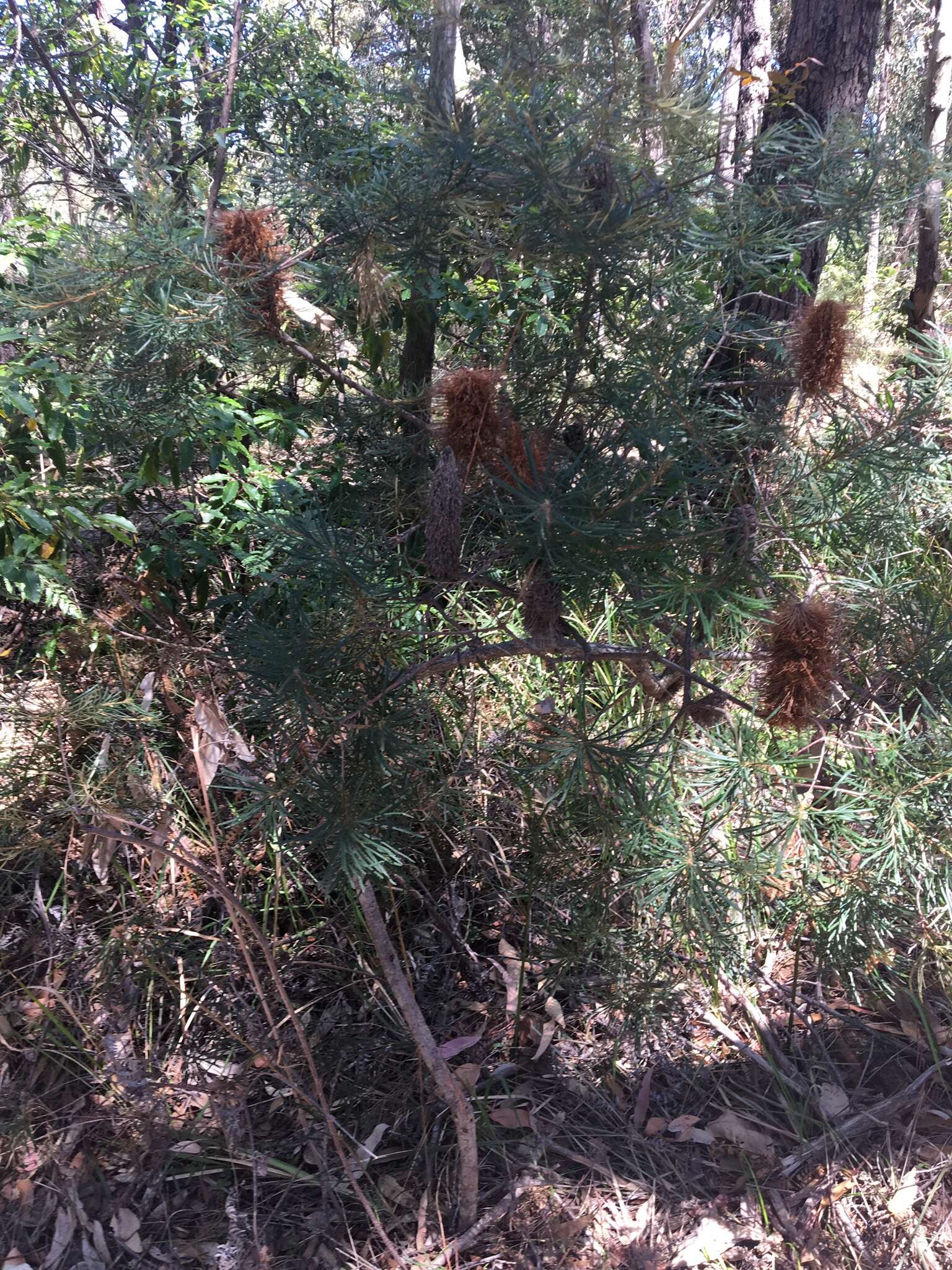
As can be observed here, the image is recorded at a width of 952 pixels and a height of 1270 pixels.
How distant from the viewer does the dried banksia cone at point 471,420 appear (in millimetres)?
1345

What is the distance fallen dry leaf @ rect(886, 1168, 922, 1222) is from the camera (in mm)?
1966

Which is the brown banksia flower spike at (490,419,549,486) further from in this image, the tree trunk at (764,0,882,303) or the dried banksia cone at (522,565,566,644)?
the tree trunk at (764,0,882,303)

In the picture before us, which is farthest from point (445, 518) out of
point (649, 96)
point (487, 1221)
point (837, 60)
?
point (837, 60)

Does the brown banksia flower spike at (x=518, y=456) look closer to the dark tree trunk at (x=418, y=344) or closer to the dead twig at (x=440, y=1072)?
the dark tree trunk at (x=418, y=344)

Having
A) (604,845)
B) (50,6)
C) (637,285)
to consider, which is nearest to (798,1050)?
(604,845)

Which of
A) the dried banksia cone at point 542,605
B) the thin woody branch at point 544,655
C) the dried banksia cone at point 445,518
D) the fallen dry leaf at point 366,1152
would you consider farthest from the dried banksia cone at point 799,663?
the fallen dry leaf at point 366,1152

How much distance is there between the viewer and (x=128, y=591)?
2367 millimetres

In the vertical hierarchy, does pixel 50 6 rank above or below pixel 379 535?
above

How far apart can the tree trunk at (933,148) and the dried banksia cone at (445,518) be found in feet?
3.45

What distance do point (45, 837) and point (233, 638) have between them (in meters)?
1.14

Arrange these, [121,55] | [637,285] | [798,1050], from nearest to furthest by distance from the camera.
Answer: [637,285] → [798,1050] → [121,55]

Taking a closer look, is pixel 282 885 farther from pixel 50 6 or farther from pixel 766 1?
pixel 766 1

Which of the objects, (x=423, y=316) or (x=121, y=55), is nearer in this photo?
(x=423, y=316)

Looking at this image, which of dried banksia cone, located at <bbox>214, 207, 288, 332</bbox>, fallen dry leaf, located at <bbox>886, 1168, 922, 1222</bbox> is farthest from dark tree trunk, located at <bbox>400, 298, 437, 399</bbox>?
fallen dry leaf, located at <bbox>886, 1168, 922, 1222</bbox>
